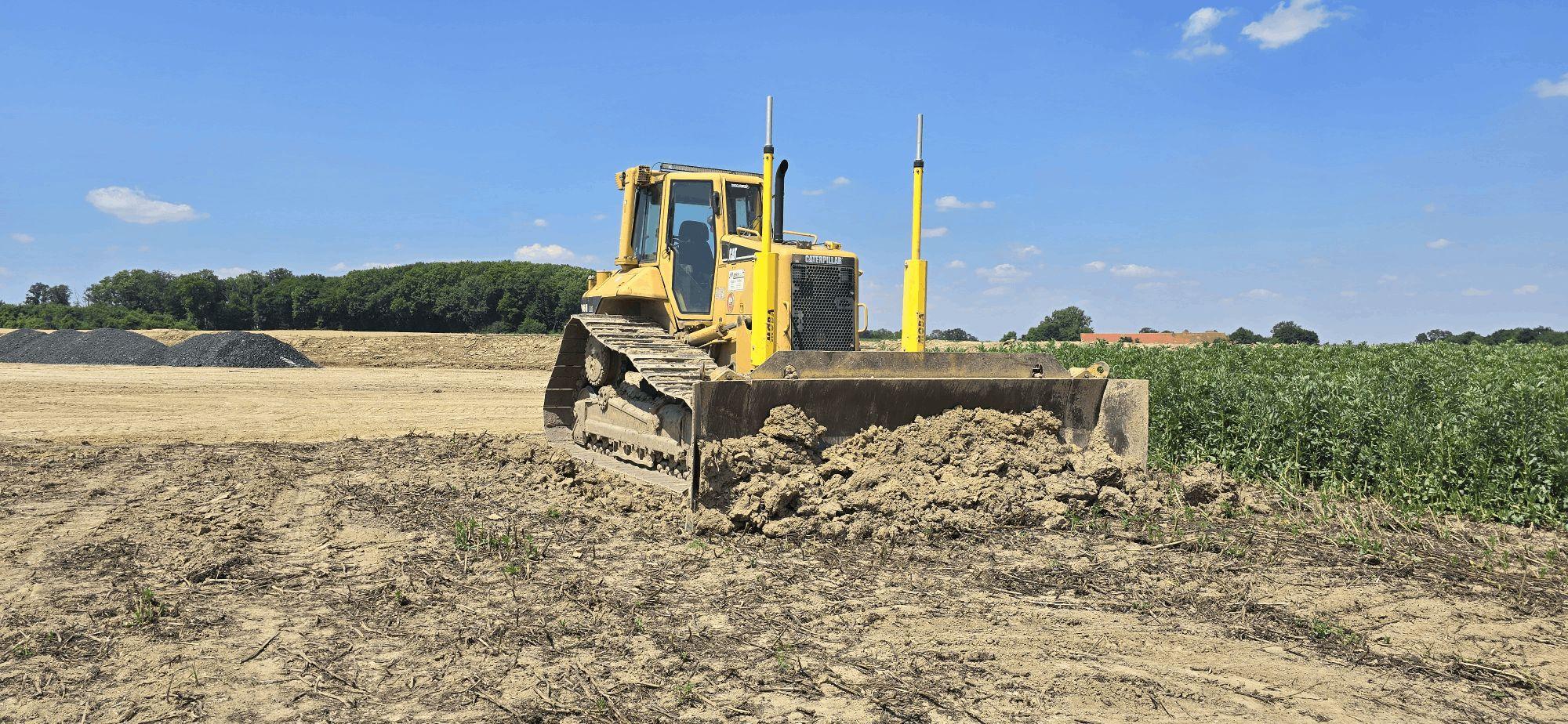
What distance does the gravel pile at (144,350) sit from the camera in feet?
90.8

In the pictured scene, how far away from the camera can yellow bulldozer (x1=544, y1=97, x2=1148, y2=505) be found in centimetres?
711

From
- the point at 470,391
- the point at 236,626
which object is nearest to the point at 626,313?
the point at 236,626

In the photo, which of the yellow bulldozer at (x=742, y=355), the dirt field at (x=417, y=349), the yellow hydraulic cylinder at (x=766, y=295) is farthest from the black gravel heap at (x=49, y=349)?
the yellow hydraulic cylinder at (x=766, y=295)

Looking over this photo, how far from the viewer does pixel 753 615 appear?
482cm

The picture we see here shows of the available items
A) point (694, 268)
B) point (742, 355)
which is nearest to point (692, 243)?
point (694, 268)

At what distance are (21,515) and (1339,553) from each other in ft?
30.8

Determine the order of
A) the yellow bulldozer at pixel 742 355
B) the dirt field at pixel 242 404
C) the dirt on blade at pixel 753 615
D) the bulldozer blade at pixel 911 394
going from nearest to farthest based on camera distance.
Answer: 1. the dirt on blade at pixel 753 615
2. the bulldozer blade at pixel 911 394
3. the yellow bulldozer at pixel 742 355
4. the dirt field at pixel 242 404

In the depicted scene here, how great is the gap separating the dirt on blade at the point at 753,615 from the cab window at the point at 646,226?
9.65ft

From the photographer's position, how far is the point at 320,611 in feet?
16.2

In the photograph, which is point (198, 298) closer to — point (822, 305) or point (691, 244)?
point (691, 244)

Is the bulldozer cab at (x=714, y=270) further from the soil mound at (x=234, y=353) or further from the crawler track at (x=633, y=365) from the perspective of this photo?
the soil mound at (x=234, y=353)

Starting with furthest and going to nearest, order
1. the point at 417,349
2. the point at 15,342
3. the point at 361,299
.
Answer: the point at 361,299 < the point at 417,349 < the point at 15,342

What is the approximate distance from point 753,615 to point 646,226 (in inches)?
233

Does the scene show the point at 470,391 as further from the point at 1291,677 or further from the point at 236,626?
the point at 1291,677
